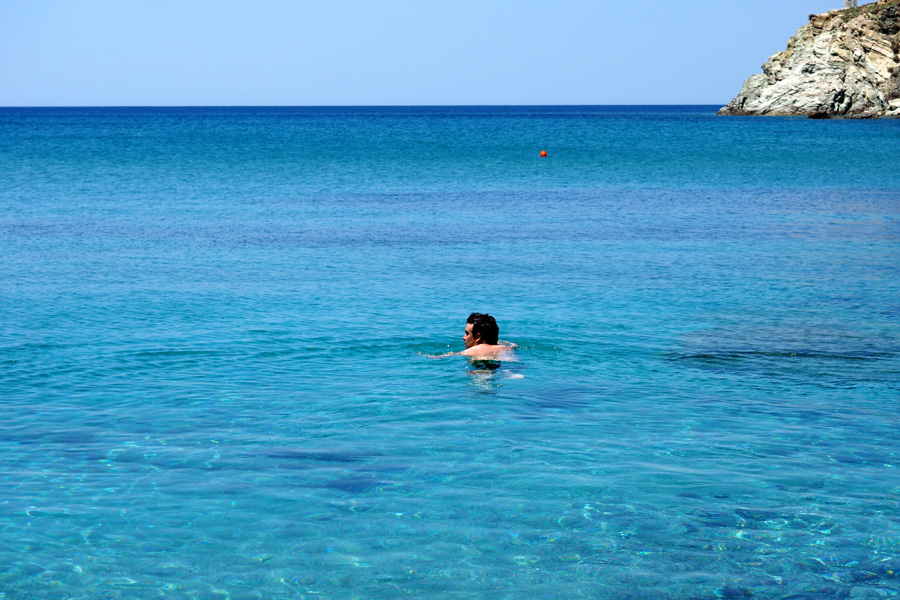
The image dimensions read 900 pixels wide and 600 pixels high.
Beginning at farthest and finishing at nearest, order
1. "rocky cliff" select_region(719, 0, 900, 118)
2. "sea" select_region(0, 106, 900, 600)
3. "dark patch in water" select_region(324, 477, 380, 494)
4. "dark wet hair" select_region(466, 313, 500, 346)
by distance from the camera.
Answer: "rocky cliff" select_region(719, 0, 900, 118), "dark wet hair" select_region(466, 313, 500, 346), "dark patch in water" select_region(324, 477, 380, 494), "sea" select_region(0, 106, 900, 600)

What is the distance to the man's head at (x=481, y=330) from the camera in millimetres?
12211

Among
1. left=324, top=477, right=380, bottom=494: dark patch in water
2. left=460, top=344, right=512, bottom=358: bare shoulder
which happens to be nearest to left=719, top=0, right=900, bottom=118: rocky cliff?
left=460, top=344, right=512, bottom=358: bare shoulder

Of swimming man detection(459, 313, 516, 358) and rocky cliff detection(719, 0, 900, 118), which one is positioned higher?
rocky cliff detection(719, 0, 900, 118)

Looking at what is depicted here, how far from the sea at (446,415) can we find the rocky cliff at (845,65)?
89.1m

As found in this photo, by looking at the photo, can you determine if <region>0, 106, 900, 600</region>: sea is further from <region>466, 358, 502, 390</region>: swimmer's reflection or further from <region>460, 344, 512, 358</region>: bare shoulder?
<region>460, 344, 512, 358</region>: bare shoulder

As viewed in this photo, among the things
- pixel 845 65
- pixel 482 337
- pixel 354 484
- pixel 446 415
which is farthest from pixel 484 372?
pixel 845 65

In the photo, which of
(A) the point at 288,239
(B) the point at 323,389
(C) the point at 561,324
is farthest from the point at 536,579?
(A) the point at 288,239

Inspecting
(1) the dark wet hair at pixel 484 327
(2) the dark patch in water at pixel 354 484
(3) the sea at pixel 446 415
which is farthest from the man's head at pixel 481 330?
(2) the dark patch in water at pixel 354 484

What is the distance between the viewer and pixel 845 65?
106m

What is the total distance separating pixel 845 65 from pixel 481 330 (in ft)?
354

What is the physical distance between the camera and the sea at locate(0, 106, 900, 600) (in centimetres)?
690

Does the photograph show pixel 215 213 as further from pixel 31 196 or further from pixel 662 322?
pixel 662 322

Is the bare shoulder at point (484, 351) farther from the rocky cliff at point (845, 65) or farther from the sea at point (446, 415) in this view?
the rocky cliff at point (845, 65)

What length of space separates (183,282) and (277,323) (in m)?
4.32
